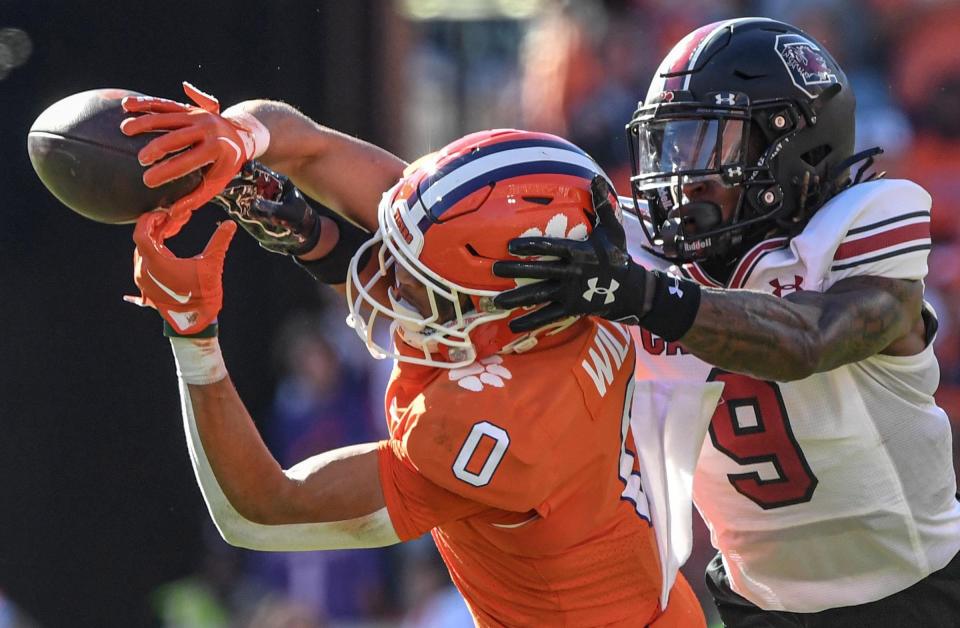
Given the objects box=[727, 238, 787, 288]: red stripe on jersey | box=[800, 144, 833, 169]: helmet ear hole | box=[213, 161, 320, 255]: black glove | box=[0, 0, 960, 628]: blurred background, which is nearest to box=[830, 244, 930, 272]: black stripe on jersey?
box=[727, 238, 787, 288]: red stripe on jersey

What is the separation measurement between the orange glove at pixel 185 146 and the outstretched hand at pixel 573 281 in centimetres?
62

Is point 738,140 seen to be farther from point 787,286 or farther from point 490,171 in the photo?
point 490,171

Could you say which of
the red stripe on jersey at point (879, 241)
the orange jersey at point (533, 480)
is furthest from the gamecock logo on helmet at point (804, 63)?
the orange jersey at point (533, 480)

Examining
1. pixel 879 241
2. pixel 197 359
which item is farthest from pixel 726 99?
pixel 197 359

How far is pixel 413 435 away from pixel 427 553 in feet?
11.4

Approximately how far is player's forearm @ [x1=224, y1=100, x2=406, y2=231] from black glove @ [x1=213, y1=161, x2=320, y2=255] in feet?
0.30

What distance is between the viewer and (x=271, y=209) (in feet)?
Result: 9.70

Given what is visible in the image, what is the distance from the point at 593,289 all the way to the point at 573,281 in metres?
0.04

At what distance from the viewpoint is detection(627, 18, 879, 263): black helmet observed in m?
2.95

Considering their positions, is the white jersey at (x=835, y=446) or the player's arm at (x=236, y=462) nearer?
the player's arm at (x=236, y=462)

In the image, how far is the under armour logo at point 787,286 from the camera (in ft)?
9.27

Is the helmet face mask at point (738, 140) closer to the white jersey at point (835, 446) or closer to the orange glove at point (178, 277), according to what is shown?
the white jersey at point (835, 446)

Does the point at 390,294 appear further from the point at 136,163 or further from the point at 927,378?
the point at 927,378

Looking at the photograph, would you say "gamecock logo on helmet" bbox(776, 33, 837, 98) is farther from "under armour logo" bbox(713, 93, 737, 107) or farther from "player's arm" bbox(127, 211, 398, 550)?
"player's arm" bbox(127, 211, 398, 550)
